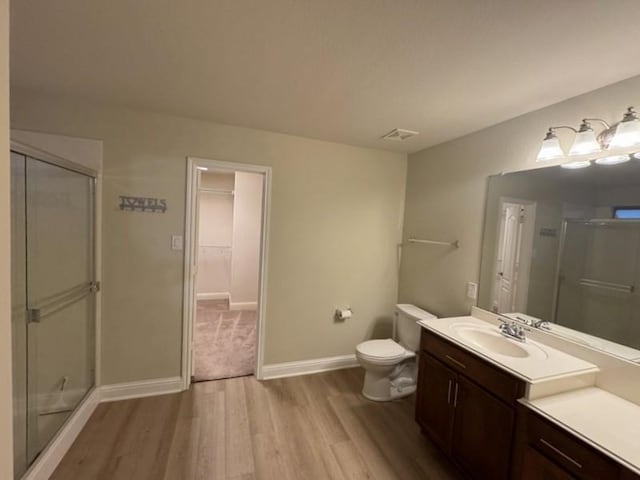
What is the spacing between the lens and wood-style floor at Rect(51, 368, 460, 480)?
1.70 metres

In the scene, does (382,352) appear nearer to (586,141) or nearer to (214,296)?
(586,141)

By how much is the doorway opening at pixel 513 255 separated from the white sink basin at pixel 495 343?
10.2 inches

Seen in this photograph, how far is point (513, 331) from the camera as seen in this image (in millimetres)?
1839

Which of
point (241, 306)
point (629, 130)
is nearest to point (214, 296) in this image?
point (241, 306)

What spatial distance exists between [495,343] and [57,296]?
2774 millimetres

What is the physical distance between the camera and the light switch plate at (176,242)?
92.0 inches

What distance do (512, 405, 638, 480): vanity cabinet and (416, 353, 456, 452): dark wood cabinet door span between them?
432 mm

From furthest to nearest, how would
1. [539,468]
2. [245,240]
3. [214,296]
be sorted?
[214,296], [245,240], [539,468]

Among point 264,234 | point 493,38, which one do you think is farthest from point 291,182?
point 493,38

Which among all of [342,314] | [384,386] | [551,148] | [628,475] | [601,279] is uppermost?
[551,148]

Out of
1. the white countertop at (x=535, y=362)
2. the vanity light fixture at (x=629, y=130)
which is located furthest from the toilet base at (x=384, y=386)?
the vanity light fixture at (x=629, y=130)

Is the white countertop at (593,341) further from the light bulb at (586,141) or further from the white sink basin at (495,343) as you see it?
the light bulb at (586,141)

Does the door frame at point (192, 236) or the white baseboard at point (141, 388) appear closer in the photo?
the white baseboard at point (141, 388)

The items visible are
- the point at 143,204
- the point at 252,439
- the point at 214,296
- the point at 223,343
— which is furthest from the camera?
the point at 214,296
